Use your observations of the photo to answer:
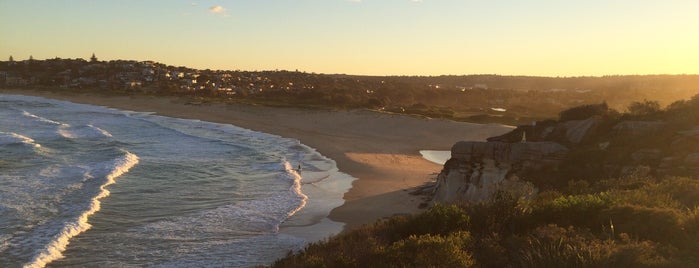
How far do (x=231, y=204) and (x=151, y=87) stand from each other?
73.8m

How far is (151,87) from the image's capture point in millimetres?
87312

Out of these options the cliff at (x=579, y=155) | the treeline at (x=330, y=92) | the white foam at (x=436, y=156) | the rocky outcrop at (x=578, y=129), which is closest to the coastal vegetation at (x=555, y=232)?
the cliff at (x=579, y=155)

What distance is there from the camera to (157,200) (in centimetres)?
1858

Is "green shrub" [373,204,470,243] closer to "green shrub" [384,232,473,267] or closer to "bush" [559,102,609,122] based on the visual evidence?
"green shrub" [384,232,473,267]

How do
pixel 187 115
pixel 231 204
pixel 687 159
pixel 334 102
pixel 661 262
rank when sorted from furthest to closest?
pixel 334 102 < pixel 187 115 < pixel 231 204 < pixel 687 159 < pixel 661 262

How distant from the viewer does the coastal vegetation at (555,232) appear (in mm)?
7059

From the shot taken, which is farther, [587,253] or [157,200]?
[157,200]

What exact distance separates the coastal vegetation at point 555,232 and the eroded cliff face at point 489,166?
1497 millimetres

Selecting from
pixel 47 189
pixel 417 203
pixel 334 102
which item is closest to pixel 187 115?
pixel 334 102

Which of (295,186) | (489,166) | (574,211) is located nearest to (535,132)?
(489,166)

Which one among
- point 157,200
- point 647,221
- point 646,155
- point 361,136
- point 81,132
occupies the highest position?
point 646,155

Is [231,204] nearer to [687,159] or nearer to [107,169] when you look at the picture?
[107,169]

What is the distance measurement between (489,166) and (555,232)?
8180 mm

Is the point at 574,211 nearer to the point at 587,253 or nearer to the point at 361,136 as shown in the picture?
the point at 587,253
